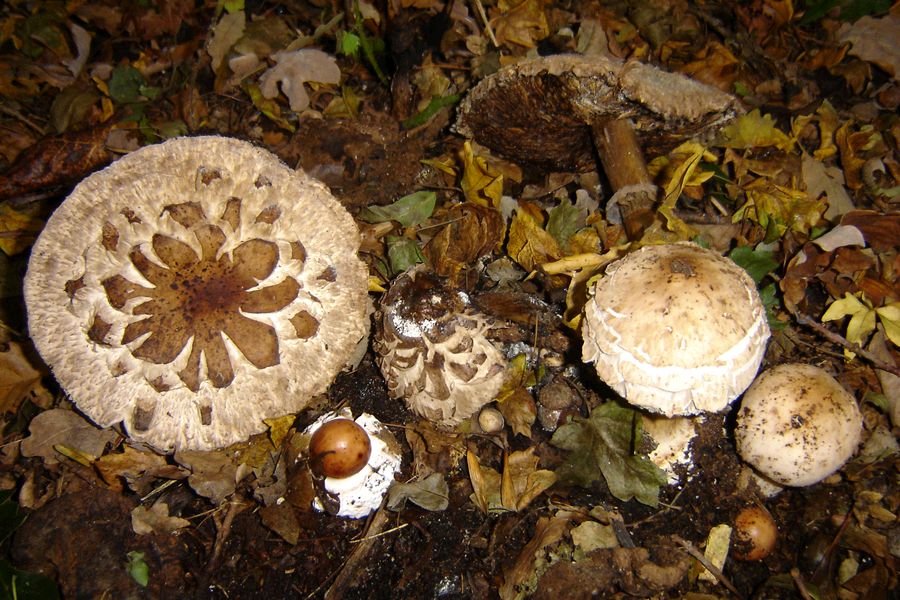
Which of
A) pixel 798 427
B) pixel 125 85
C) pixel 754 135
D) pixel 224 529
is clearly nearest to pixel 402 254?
Result: pixel 224 529

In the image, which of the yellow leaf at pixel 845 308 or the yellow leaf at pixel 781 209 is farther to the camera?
the yellow leaf at pixel 781 209

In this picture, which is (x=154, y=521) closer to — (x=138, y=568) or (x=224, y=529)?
(x=138, y=568)

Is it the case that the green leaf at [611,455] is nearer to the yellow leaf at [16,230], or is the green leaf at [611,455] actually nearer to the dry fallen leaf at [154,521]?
the dry fallen leaf at [154,521]

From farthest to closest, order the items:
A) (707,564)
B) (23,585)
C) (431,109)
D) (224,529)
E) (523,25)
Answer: (523,25)
(431,109)
(224,529)
(707,564)
(23,585)

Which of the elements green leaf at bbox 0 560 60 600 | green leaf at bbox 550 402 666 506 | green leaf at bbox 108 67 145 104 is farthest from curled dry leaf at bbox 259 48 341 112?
green leaf at bbox 0 560 60 600

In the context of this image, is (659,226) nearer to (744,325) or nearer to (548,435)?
(744,325)

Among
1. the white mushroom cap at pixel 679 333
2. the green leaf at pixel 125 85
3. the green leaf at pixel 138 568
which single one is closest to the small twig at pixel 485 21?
the white mushroom cap at pixel 679 333
